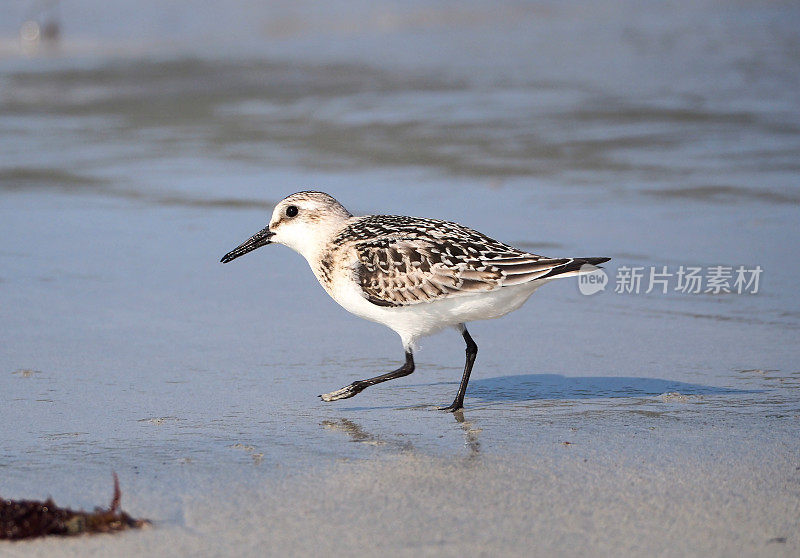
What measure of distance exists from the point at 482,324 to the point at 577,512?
2842 millimetres

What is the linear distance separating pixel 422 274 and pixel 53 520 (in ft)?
7.19

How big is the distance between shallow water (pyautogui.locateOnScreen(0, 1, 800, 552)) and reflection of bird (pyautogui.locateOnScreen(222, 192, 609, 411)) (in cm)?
41

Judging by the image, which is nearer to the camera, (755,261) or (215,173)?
(755,261)

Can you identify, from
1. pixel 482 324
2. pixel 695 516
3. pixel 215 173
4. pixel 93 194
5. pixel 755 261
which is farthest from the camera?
pixel 215 173

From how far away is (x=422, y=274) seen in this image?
5.43 meters

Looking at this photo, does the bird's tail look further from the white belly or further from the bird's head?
the bird's head

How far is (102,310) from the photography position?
6.92 m

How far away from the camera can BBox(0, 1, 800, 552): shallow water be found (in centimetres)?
505

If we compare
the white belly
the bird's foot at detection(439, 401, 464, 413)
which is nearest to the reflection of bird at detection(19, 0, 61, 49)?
the white belly

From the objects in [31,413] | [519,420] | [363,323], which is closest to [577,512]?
[519,420]

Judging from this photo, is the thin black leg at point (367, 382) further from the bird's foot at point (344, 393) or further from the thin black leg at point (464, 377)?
the thin black leg at point (464, 377)

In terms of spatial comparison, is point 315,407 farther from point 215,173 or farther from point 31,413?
point 215,173

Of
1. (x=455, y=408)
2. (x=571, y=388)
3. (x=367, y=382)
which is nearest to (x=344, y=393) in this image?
(x=367, y=382)

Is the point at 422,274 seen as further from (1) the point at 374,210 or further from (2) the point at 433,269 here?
(1) the point at 374,210
